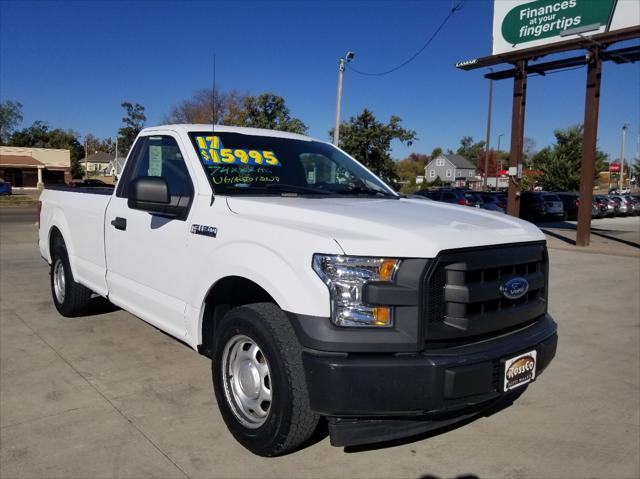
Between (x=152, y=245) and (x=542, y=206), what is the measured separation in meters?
27.8

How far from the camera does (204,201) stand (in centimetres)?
346

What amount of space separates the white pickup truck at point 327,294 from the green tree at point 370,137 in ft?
110

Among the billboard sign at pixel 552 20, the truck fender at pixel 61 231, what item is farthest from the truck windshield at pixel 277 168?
the billboard sign at pixel 552 20

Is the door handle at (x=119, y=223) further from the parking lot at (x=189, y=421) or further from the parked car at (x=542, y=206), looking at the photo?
the parked car at (x=542, y=206)

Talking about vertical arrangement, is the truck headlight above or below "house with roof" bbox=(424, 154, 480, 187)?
below

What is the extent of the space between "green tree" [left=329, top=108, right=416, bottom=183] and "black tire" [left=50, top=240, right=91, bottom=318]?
3197 cm

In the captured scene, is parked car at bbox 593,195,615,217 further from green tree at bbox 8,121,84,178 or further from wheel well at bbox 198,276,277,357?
green tree at bbox 8,121,84,178

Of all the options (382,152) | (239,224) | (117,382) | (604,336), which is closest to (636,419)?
(604,336)

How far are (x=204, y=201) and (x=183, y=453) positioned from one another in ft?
4.97

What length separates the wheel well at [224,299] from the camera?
3.13 m

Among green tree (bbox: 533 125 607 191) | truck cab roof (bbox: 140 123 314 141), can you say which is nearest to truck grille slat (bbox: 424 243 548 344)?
truck cab roof (bbox: 140 123 314 141)

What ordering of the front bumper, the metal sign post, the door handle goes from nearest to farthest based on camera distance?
1. the front bumper
2. the door handle
3. the metal sign post

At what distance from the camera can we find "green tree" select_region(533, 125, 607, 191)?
4697 cm

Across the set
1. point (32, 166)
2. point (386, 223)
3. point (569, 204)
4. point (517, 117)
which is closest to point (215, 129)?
point (386, 223)
